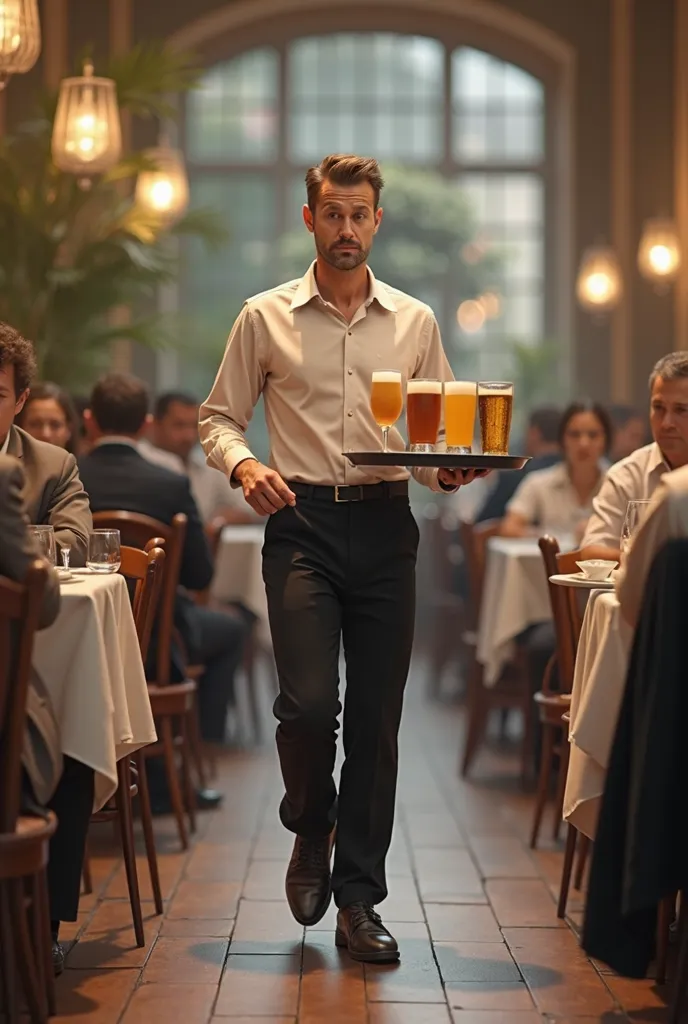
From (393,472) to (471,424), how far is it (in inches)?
9.8

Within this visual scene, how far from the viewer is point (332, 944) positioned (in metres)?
3.42

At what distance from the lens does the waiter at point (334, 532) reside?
10.7 feet

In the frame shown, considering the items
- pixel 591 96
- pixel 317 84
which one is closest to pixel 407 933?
pixel 591 96

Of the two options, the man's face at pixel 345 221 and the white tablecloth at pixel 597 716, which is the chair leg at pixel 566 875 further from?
the man's face at pixel 345 221

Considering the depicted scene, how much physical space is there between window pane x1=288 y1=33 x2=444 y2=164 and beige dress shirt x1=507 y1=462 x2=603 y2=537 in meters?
5.14

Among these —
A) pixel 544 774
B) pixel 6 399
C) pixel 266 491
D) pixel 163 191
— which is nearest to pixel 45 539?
pixel 6 399

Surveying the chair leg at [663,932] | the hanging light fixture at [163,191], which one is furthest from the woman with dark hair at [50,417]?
the hanging light fixture at [163,191]

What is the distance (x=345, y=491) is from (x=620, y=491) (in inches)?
38.2

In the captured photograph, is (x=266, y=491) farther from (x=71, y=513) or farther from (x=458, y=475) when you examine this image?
(x=71, y=513)

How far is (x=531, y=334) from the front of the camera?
10.7 m

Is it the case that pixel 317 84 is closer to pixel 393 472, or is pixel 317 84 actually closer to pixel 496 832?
pixel 496 832

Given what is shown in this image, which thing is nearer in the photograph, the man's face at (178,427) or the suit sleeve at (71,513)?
the suit sleeve at (71,513)

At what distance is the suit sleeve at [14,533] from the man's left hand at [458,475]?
3.18 feet

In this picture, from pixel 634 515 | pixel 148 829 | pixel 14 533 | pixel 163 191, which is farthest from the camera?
pixel 163 191
